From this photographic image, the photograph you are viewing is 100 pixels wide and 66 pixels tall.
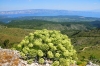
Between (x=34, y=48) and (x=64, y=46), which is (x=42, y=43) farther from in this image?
(x=64, y=46)

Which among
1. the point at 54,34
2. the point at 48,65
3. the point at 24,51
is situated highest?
the point at 54,34

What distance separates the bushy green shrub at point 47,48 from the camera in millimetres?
28281

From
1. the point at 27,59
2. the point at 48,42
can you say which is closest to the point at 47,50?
the point at 48,42

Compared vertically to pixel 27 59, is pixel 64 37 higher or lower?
higher

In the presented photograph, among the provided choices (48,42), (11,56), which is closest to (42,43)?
(48,42)

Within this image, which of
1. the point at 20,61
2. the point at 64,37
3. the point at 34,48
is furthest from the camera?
the point at 64,37

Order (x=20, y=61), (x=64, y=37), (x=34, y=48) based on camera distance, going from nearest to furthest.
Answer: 1. (x=20, y=61)
2. (x=34, y=48)
3. (x=64, y=37)

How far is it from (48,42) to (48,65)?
3188 millimetres

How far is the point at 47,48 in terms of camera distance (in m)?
28.6

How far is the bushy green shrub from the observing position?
92.8 ft

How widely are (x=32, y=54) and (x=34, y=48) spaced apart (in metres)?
0.99

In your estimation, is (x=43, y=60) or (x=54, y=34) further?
(x=54, y=34)

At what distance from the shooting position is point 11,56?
2770cm

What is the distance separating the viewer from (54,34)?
98.4 ft
